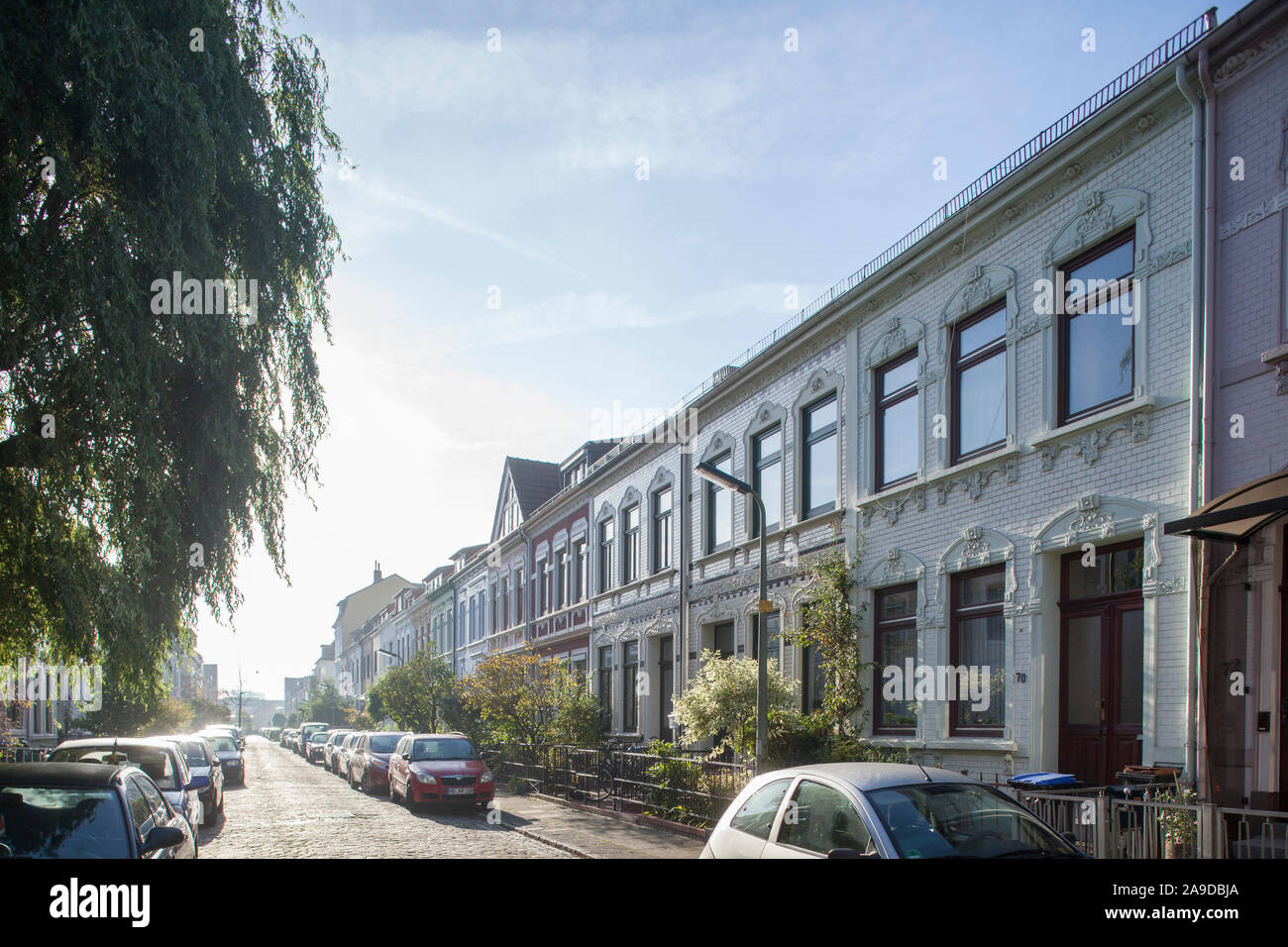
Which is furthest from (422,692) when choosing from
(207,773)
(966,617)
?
(966,617)

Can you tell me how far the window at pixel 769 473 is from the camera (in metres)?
19.8

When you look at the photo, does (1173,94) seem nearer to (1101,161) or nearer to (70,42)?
(1101,161)

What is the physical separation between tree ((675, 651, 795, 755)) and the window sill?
6019 millimetres

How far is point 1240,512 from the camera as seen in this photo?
852 cm

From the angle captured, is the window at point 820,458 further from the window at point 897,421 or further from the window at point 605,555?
the window at point 605,555

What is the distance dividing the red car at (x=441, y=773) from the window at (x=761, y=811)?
14532 mm

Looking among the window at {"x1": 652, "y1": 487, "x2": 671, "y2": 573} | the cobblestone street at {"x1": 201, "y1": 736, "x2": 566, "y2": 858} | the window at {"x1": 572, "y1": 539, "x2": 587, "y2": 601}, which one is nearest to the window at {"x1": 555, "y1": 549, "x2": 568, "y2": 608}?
the window at {"x1": 572, "y1": 539, "x2": 587, "y2": 601}

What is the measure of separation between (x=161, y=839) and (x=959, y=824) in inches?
202

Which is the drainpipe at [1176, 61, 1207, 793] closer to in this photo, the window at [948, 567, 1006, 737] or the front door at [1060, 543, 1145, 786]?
the front door at [1060, 543, 1145, 786]

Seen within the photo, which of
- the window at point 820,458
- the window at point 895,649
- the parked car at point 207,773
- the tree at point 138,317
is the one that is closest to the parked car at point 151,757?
the tree at point 138,317

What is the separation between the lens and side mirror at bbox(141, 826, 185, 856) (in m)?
6.66

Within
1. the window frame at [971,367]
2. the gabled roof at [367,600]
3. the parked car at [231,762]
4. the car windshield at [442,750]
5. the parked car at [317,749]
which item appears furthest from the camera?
the gabled roof at [367,600]
